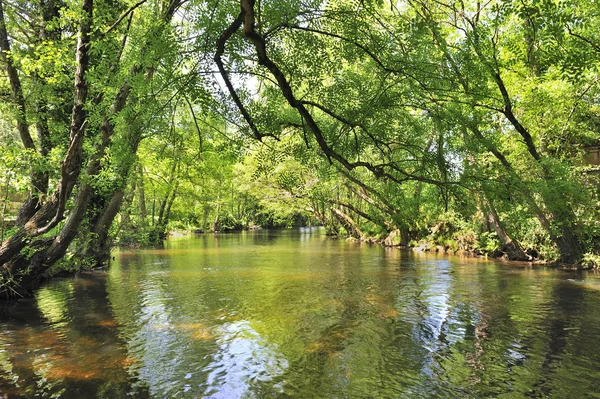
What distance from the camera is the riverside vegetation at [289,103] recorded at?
240 inches

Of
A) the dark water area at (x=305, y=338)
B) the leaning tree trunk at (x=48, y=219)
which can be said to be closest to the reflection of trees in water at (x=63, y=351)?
the dark water area at (x=305, y=338)

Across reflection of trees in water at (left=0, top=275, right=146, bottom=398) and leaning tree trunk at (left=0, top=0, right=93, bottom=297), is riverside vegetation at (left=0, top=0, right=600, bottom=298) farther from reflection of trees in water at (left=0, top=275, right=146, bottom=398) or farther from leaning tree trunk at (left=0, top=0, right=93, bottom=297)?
reflection of trees in water at (left=0, top=275, right=146, bottom=398)

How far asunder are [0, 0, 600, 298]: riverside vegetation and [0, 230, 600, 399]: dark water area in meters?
2.46

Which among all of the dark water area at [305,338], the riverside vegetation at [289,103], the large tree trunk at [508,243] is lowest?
the dark water area at [305,338]

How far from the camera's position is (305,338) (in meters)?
8.25

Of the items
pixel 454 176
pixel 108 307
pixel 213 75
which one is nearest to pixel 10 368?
pixel 108 307

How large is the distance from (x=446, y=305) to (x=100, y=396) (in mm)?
8743

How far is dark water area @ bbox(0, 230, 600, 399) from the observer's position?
603cm

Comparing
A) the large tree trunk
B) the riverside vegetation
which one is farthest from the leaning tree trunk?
the large tree trunk

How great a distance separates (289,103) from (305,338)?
15.8 ft

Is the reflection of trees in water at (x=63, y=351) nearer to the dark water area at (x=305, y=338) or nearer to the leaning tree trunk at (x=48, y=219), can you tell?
the dark water area at (x=305, y=338)

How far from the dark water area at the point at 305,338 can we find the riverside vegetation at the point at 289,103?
8.05ft

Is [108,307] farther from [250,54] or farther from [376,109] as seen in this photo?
[376,109]

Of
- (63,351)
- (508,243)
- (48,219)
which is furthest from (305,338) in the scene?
(508,243)
